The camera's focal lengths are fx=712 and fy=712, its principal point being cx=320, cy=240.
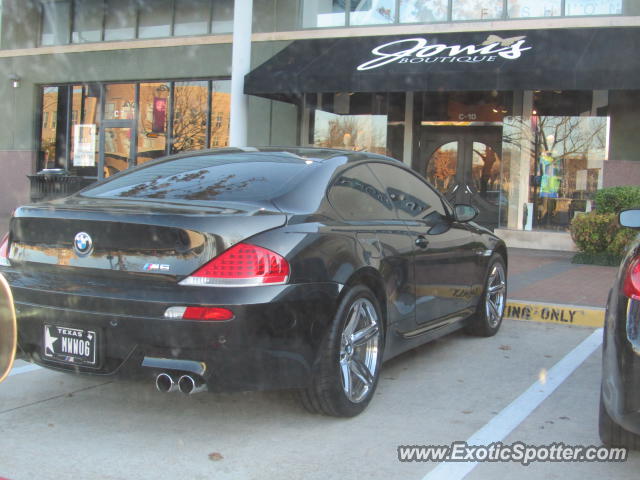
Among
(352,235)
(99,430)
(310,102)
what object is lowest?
(99,430)

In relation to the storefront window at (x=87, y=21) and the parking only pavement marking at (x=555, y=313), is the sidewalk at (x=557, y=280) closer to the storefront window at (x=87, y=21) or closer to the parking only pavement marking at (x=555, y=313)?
the parking only pavement marking at (x=555, y=313)

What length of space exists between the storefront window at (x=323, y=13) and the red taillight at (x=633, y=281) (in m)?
12.7

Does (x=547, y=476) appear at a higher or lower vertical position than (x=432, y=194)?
lower

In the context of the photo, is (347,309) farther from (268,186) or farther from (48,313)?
(48,313)

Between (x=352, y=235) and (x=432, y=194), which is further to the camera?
(x=432, y=194)

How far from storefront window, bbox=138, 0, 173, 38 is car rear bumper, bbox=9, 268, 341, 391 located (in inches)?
571

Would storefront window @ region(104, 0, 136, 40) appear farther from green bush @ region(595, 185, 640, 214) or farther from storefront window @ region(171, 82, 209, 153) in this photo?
green bush @ region(595, 185, 640, 214)

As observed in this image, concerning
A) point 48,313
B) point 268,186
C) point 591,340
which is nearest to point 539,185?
point 591,340

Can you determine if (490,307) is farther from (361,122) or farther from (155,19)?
(155,19)

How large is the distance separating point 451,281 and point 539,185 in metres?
9.52

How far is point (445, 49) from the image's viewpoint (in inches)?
527

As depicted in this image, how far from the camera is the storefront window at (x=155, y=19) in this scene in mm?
16969

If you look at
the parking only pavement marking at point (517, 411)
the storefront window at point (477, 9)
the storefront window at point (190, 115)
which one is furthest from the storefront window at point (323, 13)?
the parking only pavement marking at point (517, 411)

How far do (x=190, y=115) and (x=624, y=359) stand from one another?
14704mm
